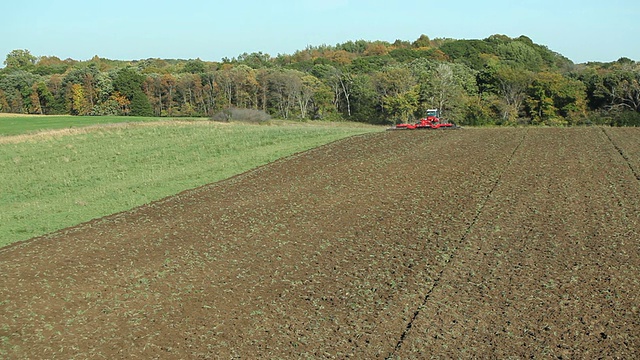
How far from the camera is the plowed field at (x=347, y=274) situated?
1067cm

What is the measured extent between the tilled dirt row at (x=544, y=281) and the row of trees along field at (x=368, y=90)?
2073 inches

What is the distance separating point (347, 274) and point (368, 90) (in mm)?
89581

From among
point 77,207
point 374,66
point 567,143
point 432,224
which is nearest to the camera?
point 432,224

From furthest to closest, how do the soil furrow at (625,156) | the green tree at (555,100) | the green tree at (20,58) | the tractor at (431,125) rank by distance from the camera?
the green tree at (20,58) → the green tree at (555,100) → the tractor at (431,125) → the soil furrow at (625,156)

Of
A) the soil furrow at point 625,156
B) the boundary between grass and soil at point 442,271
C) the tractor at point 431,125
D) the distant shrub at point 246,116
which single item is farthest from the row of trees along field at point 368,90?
the boundary between grass and soil at point 442,271

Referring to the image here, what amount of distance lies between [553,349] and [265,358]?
461cm

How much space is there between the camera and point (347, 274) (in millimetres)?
14172

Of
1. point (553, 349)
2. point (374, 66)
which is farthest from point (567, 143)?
point (374, 66)

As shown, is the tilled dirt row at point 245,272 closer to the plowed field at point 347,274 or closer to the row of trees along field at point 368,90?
the plowed field at point 347,274

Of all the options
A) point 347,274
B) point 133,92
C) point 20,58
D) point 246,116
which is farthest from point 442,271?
point 20,58

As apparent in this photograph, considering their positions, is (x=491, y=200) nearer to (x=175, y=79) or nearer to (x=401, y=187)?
(x=401, y=187)

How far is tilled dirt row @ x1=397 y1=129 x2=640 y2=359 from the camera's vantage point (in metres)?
10.3

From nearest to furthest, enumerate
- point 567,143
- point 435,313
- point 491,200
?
point 435,313 → point 491,200 → point 567,143

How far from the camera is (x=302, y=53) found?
179500mm
